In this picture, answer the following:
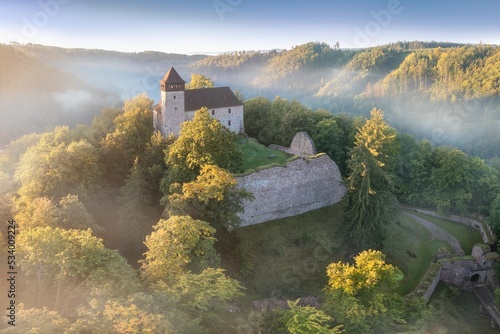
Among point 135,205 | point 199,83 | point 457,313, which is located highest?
point 199,83

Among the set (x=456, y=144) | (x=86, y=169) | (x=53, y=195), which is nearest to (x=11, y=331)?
(x=53, y=195)

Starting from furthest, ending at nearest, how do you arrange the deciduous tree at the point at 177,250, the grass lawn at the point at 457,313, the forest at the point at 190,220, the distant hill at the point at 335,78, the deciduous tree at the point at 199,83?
the distant hill at the point at 335,78, the deciduous tree at the point at 199,83, the grass lawn at the point at 457,313, the deciduous tree at the point at 177,250, the forest at the point at 190,220

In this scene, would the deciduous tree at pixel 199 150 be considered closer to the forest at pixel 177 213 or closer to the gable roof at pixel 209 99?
the forest at pixel 177 213

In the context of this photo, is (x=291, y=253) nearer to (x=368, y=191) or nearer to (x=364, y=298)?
(x=368, y=191)

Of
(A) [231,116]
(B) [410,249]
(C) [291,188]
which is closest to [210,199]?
(C) [291,188]

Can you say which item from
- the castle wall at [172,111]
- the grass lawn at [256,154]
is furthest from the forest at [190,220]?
the grass lawn at [256,154]

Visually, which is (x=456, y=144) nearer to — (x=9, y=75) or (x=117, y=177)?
(x=117, y=177)
